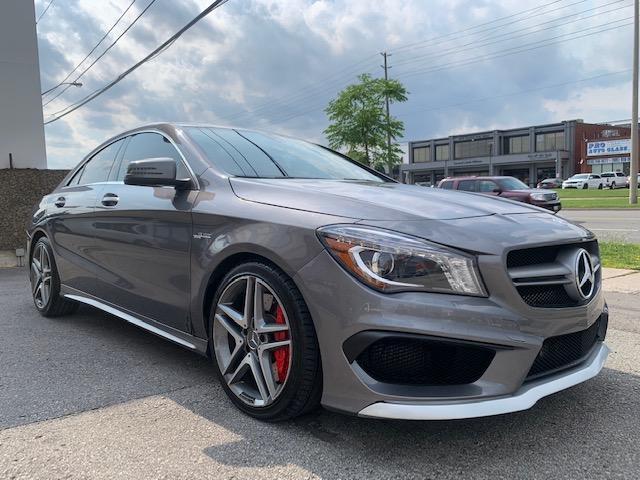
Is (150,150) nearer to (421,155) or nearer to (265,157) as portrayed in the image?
(265,157)

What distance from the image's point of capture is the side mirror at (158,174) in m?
3.21

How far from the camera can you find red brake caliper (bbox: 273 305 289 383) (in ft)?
8.65

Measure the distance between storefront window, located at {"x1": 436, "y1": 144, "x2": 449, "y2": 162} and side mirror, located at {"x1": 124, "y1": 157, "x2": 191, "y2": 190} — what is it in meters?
81.1

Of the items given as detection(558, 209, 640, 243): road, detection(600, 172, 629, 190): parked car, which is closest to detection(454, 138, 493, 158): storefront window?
detection(600, 172, 629, 190): parked car

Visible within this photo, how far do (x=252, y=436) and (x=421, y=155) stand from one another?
282 feet

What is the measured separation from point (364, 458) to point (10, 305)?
4857mm

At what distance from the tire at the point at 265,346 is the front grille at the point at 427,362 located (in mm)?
331

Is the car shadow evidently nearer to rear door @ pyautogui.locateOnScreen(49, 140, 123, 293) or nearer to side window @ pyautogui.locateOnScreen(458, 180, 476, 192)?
rear door @ pyautogui.locateOnScreen(49, 140, 123, 293)

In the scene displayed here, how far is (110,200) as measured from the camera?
401 cm

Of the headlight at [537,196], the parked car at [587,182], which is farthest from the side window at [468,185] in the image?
the parked car at [587,182]

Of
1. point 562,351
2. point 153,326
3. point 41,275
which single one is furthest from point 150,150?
point 562,351


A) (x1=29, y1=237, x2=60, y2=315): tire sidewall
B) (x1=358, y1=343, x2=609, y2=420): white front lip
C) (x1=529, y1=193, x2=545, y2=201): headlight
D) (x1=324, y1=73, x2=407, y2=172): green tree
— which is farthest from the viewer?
(x1=324, y1=73, x2=407, y2=172): green tree

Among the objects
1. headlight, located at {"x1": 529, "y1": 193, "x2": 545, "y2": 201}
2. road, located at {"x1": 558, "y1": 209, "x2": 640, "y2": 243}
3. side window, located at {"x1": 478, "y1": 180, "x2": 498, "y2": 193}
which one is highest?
side window, located at {"x1": 478, "y1": 180, "x2": 498, "y2": 193}

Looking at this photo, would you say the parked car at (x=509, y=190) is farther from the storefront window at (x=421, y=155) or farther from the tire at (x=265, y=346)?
the storefront window at (x=421, y=155)
